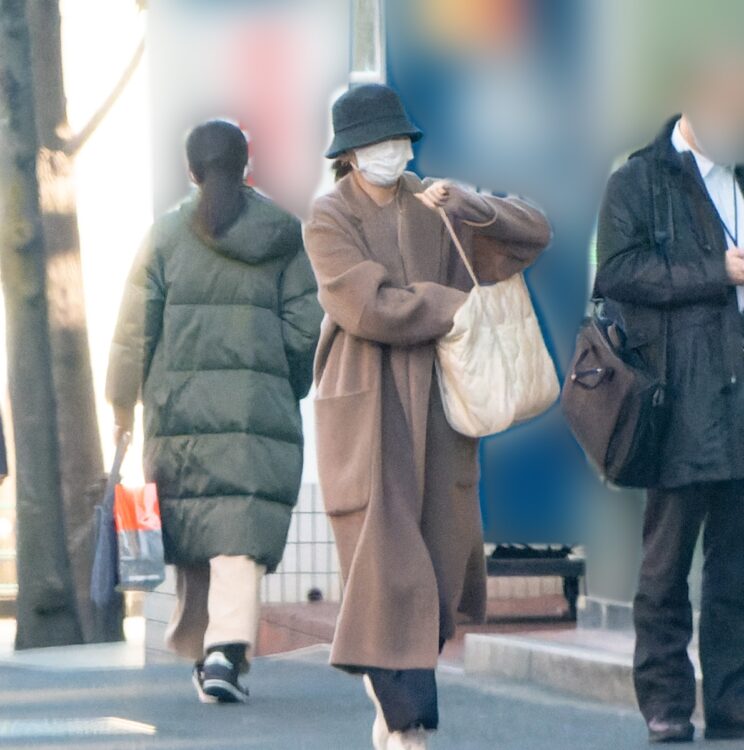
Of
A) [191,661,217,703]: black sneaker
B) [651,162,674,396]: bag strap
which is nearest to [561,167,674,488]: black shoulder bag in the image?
[651,162,674,396]: bag strap

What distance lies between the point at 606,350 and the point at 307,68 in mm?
4867

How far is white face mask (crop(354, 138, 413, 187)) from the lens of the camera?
6.07 meters

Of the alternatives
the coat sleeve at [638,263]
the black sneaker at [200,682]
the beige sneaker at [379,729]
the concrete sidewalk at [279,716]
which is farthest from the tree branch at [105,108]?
the beige sneaker at [379,729]

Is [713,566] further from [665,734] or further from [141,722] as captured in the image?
[141,722]

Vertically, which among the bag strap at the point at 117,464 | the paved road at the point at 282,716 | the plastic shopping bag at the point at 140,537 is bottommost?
the paved road at the point at 282,716

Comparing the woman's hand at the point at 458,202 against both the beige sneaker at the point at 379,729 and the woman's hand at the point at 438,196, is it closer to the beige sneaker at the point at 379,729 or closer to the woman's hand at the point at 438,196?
the woman's hand at the point at 438,196

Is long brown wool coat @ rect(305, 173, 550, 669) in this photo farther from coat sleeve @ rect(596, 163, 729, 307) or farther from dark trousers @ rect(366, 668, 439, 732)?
coat sleeve @ rect(596, 163, 729, 307)

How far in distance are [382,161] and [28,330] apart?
21.1 feet

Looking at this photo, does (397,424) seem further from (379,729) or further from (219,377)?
(219,377)

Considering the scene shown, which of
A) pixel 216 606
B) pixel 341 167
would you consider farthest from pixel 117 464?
pixel 341 167

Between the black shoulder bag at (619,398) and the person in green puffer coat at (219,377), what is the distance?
1.65 metres

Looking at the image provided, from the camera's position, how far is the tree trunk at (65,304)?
1230 centimetres

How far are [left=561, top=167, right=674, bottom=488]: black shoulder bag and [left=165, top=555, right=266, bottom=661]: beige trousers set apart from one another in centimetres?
175

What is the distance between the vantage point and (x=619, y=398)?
20.8ft
